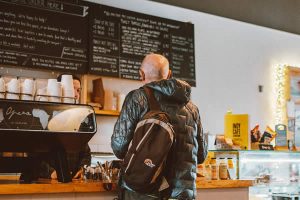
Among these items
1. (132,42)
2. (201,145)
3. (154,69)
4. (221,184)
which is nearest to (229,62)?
(132,42)

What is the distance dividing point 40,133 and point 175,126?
0.68 metres

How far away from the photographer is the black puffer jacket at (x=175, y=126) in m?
2.46

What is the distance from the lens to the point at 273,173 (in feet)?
14.5

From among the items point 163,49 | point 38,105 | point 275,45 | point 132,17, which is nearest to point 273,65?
point 275,45

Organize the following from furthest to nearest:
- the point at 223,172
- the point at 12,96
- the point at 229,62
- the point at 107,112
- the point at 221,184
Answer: the point at 229,62 → the point at 107,112 → the point at 223,172 → the point at 221,184 → the point at 12,96

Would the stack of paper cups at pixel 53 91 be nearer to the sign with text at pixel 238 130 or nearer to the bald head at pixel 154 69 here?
the bald head at pixel 154 69

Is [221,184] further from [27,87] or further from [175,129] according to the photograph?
[27,87]

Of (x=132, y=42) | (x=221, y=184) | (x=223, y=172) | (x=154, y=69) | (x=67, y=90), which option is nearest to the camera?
(x=67, y=90)

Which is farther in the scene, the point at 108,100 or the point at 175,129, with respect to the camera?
the point at 108,100

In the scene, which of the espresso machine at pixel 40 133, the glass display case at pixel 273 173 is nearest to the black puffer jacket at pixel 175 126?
the espresso machine at pixel 40 133

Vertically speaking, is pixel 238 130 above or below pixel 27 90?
below

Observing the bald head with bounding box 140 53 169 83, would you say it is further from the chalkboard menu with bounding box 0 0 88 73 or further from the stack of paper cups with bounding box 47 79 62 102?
the chalkboard menu with bounding box 0 0 88 73

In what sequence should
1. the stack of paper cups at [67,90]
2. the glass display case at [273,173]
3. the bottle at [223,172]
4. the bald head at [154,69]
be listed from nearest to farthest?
the stack of paper cups at [67,90]
the bald head at [154,69]
the bottle at [223,172]
the glass display case at [273,173]

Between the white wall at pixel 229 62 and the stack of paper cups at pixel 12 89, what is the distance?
2.55m
